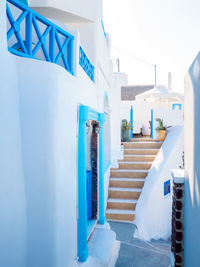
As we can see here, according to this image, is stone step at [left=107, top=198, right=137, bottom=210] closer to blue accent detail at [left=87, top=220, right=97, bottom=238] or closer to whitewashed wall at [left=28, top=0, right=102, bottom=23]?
blue accent detail at [left=87, top=220, right=97, bottom=238]

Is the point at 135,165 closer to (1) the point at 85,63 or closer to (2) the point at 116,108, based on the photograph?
(2) the point at 116,108

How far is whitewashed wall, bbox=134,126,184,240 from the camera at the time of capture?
812cm

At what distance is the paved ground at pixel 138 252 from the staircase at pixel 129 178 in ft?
2.97

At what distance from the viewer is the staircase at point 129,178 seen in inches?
337

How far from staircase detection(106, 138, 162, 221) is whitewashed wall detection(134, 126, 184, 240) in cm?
35

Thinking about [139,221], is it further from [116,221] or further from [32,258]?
[32,258]

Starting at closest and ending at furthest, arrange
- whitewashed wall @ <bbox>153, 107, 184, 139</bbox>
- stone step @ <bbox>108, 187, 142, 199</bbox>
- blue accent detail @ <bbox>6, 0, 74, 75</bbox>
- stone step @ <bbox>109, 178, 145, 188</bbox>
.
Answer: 1. blue accent detail @ <bbox>6, 0, 74, 75</bbox>
2. stone step @ <bbox>108, 187, 142, 199</bbox>
3. stone step @ <bbox>109, 178, 145, 188</bbox>
4. whitewashed wall @ <bbox>153, 107, 184, 139</bbox>

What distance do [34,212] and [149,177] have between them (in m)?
6.79

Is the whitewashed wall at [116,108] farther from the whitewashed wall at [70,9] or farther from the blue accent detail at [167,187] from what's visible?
the whitewashed wall at [70,9]

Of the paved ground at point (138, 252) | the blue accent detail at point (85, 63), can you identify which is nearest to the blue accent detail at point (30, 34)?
the blue accent detail at point (85, 63)

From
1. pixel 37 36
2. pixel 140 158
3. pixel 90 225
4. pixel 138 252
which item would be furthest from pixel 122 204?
pixel 37 36

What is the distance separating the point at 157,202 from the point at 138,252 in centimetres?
273

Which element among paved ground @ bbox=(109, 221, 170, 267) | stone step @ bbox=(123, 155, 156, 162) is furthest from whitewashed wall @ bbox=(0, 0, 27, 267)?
stone step @ bbox=(123, 155, 156, 162)

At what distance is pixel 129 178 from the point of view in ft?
32.2
